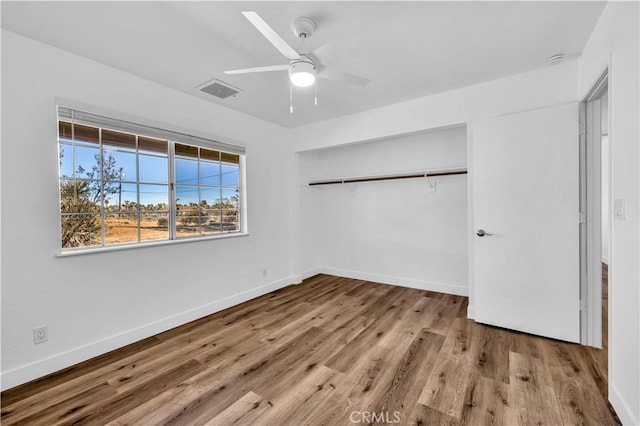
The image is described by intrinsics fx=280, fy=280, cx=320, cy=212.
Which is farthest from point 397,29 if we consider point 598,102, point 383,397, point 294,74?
point 383,397

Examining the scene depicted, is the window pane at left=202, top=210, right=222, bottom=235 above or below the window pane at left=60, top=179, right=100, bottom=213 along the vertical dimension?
below

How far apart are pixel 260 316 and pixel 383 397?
66.3 inches

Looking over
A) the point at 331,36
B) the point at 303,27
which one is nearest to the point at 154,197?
the point at 303,27

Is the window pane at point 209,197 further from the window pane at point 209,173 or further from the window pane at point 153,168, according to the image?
the window pane at point 153,168

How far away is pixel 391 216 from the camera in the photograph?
419cm

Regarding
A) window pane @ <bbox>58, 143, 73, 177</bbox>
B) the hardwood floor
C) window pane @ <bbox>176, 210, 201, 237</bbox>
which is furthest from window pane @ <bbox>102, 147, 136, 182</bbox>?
the hardwood floor

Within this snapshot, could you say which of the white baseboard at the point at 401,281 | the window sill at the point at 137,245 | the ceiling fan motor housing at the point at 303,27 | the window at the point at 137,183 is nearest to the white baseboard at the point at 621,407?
the white baseboard at the point at 401,281

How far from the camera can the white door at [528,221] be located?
239 cm

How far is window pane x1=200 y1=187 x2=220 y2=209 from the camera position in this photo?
323 centimetres

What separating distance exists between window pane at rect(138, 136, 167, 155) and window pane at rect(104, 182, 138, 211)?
14.6 inches

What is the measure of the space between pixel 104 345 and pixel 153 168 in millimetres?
1626

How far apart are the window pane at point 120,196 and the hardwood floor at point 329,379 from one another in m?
1.25

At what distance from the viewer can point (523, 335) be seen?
8.38 feet

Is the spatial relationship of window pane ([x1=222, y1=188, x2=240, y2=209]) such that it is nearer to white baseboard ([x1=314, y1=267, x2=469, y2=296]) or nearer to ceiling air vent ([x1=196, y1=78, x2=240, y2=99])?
ceiling air vent ([x1=196, y1=78, x2=240, y2=99])
